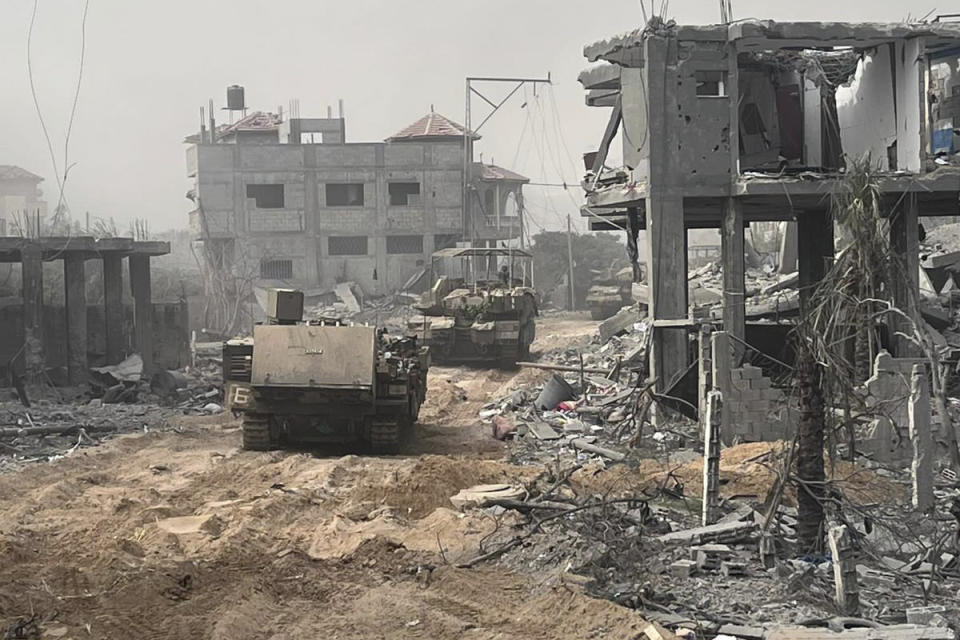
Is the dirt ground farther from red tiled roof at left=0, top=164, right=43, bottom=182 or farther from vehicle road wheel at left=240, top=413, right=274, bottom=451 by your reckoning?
red tiled roof at left=0, top=164, right=43, bottom=182

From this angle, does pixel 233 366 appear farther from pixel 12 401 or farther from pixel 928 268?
pixel 928 268

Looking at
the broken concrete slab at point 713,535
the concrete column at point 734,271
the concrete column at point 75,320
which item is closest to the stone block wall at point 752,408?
the concrete column at point 734,271

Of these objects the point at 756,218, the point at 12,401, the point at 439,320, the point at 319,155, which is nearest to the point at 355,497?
the point at 12,401

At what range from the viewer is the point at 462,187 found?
1959 inches

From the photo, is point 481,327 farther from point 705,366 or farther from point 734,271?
point 705,366

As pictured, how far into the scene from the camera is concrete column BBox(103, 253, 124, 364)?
77.6 feet

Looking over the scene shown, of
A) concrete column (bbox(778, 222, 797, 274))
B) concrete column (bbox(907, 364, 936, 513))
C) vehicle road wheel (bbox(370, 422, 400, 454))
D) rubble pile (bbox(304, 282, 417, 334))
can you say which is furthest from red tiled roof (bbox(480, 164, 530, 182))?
concrete column (bbox(907, 364, 936, 513))

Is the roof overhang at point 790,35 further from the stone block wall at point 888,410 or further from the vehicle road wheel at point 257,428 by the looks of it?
the vehicle road wheel at point 257,428

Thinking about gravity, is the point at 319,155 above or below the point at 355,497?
above

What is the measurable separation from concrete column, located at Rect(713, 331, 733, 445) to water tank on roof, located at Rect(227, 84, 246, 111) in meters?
45.8

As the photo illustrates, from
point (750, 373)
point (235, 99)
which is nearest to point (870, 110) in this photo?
point (750, 373)

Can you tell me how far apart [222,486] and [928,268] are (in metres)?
17.5

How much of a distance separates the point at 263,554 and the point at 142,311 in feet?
51.5

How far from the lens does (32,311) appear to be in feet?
72.4
